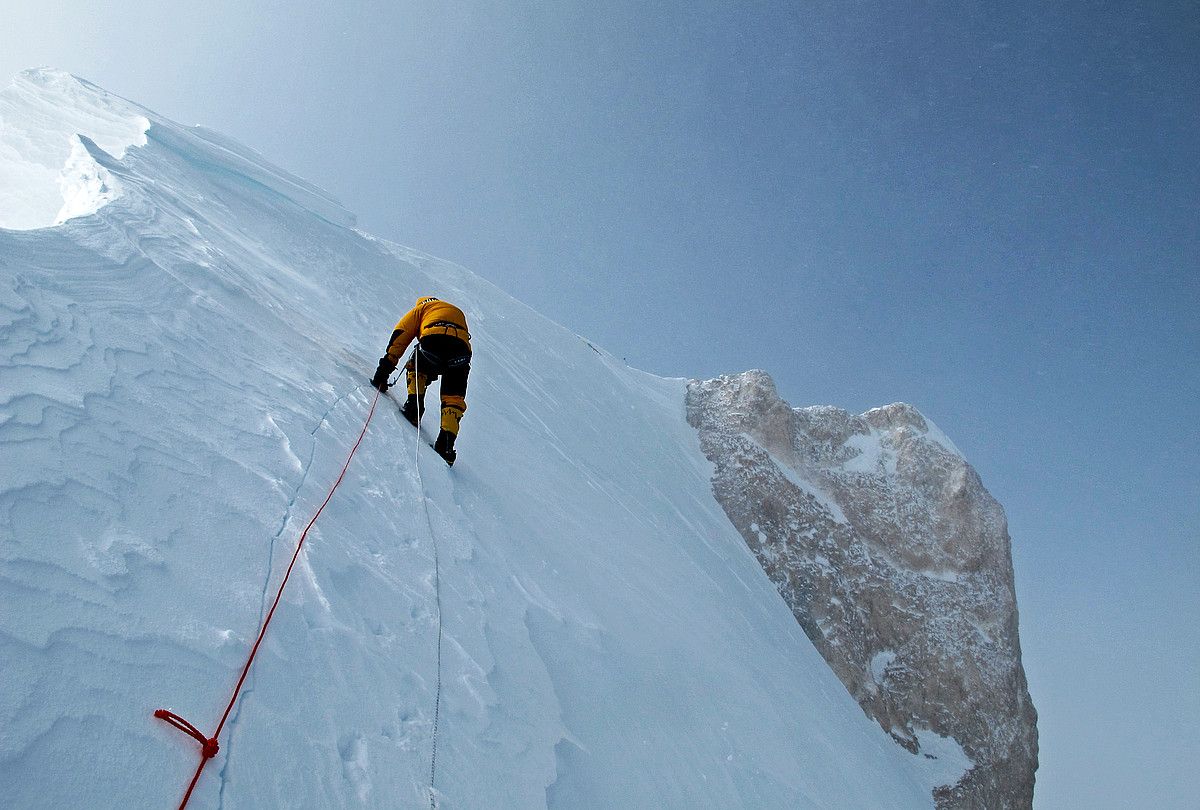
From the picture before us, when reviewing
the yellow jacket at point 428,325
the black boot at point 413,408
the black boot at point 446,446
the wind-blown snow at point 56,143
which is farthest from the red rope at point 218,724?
the wind-blown snow at point 56,143

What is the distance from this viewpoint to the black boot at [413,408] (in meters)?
5.14

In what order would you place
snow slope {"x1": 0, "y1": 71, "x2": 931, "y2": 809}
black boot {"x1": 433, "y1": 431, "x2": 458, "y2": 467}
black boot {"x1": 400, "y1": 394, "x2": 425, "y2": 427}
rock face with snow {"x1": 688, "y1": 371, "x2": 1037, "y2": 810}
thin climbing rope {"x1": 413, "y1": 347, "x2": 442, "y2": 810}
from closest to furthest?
snow slope {"x1": 0, "y1": 71, "x2": 931, "y2": 809} < thin climbing rope {"x1": 413, "y1": 347, "x2": 442, "y2": 810} < black boot {"x1": 433, "y1": 431, "x2": 458, "y2": 467} < black boot {"x1": 400, "y1": 394, "x2": 425, "y2": 427} < rock face with snow {"x1": 688, "y1": 371, "x2": 1037, "y2": 810}

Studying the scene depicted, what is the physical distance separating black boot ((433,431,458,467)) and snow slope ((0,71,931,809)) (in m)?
0.10

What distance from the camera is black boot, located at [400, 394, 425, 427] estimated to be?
202 inches

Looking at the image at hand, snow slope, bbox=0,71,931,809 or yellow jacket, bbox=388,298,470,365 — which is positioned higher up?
yellow jacket, bbox=388,298,470,365

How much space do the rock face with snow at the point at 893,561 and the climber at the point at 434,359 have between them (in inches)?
465

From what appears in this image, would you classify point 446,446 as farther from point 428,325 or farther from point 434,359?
point 428,325

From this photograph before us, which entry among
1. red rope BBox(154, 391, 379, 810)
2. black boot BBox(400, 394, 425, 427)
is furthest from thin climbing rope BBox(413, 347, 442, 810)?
red rope BBox(154, 391, 379, 810)

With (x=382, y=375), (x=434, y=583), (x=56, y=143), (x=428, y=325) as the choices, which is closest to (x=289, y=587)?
(x=434, y=583)

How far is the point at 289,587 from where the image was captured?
2.49m

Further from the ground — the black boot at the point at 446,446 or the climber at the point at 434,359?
the climber at the point at 434,359

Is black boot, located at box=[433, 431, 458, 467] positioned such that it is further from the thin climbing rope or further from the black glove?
the black glove

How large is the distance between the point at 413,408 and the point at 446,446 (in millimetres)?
632

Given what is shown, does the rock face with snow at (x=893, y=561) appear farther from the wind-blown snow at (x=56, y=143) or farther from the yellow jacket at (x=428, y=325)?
the wind-blown snow at (x=56, y=143)
